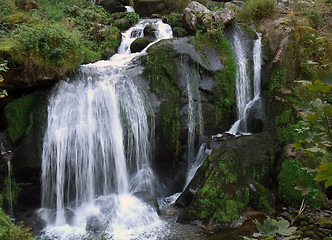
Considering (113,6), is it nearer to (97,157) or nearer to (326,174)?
(97,157)

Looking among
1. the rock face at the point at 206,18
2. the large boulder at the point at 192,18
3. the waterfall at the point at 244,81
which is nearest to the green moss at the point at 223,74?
the waterfall at the point at 244,81

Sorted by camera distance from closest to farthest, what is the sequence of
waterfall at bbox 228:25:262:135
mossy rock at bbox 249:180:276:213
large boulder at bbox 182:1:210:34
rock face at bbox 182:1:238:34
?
1. mossy rock at bbox 249:180:276:213
2. waterfall at bbox 228:25:262:135
3. rock face at bbox 182:1:238:34
4. large boulder at bbox 182:1:210:34

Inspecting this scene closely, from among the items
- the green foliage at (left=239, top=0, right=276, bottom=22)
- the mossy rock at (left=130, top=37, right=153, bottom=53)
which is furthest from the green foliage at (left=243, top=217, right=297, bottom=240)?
the green foliage at (left=239, top=0, right=276, bottom=22)

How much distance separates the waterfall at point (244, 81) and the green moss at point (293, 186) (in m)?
1.98

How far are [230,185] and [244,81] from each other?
4.05 m

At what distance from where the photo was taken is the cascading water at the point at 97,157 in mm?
6047

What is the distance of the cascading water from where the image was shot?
6.05m

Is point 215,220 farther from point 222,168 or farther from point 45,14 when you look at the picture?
point 45,14

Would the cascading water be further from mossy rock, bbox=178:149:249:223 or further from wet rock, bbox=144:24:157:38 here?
wet rock, bbox=144:24:157:38

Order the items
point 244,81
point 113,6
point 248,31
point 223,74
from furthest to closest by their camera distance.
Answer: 1. point 113,6
2. point 248,31
3. point 244,81
4. point 223,74

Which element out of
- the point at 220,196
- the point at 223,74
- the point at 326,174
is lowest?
the point at 220,196

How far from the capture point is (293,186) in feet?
21.5

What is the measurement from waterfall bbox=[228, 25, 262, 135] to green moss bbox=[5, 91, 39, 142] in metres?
5.48

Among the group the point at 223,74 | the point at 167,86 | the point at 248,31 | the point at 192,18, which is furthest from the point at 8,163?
the point at 248,31
